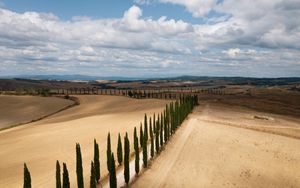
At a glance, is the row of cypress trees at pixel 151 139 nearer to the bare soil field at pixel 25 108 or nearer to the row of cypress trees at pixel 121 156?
the row of cypress trees at pixel 121 156

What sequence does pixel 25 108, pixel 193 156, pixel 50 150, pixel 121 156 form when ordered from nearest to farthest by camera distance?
pixel 121 156
pixel 193 156
pixel 50 150
pixel 25 108

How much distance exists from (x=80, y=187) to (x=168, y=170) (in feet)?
23.3

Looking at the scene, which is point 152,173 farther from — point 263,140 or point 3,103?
point 3,103

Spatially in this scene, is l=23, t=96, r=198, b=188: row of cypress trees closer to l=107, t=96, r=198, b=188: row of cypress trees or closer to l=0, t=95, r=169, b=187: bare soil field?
l=107, t=96, r=198, b=188: row of cypress trees

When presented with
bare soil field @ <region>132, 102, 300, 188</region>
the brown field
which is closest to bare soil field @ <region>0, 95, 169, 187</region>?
the brown field

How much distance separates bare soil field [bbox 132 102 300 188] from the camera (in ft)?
72.0

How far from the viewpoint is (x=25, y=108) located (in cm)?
8244

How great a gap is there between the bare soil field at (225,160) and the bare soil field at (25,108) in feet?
139

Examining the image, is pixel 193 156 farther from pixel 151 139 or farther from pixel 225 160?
pixel 151 139

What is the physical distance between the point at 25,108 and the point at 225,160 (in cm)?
6484

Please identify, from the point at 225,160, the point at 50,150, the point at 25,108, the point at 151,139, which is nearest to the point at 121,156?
the point at 151,139

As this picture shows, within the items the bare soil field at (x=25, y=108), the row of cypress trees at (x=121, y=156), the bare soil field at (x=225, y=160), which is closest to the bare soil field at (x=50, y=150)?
the row of cypress trees at (x=121, y=156)

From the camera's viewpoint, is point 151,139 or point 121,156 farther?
point 151,139

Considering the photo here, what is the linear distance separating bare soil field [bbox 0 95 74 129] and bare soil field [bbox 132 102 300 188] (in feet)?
139
